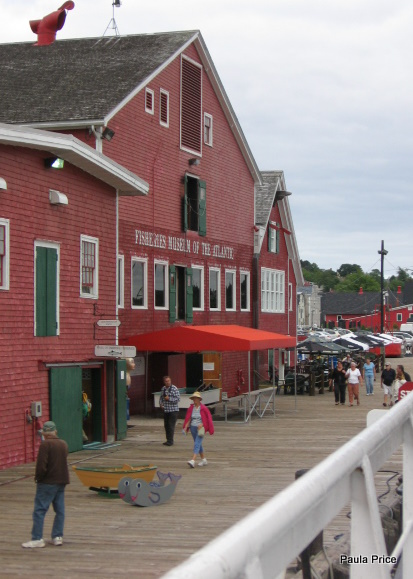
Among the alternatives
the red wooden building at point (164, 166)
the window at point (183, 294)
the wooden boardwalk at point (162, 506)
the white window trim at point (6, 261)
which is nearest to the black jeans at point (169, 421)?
the wooden boardwalk at point (162, 506)

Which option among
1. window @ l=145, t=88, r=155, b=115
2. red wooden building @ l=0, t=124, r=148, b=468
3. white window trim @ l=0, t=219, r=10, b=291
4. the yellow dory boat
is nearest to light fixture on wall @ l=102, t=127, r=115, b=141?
red wooden building @ l=0, t=124, r=148, b=468

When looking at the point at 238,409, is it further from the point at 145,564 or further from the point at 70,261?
the point at 145,564

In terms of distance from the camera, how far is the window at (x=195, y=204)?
36969 mm

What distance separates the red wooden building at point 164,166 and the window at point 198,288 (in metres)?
0.05

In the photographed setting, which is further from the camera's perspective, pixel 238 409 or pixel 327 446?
pixel 238 409

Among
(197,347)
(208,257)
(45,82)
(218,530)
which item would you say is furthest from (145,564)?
(208,257)

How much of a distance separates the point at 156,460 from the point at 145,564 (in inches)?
414

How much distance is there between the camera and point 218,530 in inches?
559

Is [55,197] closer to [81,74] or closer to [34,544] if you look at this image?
[81,74]

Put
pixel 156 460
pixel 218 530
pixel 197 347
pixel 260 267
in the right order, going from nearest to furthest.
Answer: pixel 218 530
pixel 156 460
pixel 197 347
pixel 260 267

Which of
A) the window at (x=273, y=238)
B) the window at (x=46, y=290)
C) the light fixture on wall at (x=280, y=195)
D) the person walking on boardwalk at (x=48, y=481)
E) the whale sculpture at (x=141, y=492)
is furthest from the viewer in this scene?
the light fixture on wall at (x=280, y=195)

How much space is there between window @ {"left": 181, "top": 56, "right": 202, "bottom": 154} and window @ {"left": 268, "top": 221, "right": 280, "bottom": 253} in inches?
403

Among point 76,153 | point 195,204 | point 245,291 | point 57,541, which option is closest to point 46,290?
point 76,153

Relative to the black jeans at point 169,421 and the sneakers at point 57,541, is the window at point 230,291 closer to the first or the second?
the black jeans at point 169,421
